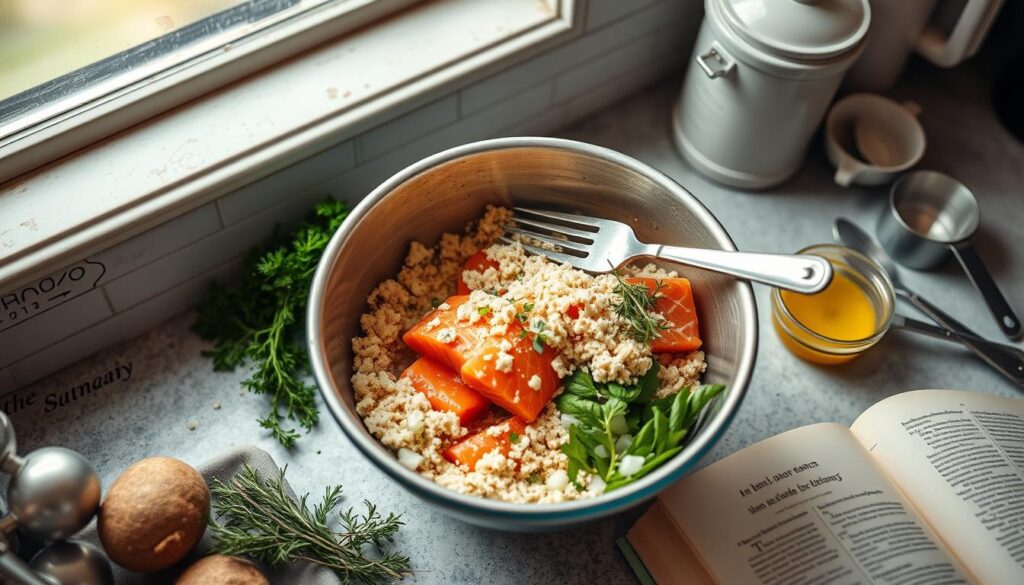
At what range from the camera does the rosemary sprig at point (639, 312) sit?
1.00m

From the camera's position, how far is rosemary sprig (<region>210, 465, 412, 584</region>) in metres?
0.95

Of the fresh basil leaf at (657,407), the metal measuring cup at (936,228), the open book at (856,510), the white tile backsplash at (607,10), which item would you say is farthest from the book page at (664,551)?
the white tile backsplash at (607,10)

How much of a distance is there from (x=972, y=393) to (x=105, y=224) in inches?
42.3

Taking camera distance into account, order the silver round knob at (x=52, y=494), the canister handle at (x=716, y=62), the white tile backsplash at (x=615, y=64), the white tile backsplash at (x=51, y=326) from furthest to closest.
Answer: the white tile backsplash at (x=615, y=64) < the canister handle at (x=716, y=62) < the white tile backsplash at (x=51, y=326) < the silver round knob at (x=52, y=494)

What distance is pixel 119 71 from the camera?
106 centimetres

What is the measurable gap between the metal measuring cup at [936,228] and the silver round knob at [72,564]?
1.09m

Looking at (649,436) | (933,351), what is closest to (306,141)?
(649,436)

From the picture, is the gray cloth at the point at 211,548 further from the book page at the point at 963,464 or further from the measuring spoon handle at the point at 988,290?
the measuring spoon handle at the point at 988,290

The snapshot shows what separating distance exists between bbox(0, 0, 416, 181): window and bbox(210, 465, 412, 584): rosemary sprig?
1.51ft

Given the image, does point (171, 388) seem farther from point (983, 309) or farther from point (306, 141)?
point (983, 309)

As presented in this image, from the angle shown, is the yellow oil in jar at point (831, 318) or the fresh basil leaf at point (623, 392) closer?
the fresh basil leaf at point (623, 392)

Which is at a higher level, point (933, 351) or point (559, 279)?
point (559, 279)

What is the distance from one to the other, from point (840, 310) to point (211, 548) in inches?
33.8

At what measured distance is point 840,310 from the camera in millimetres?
1204
